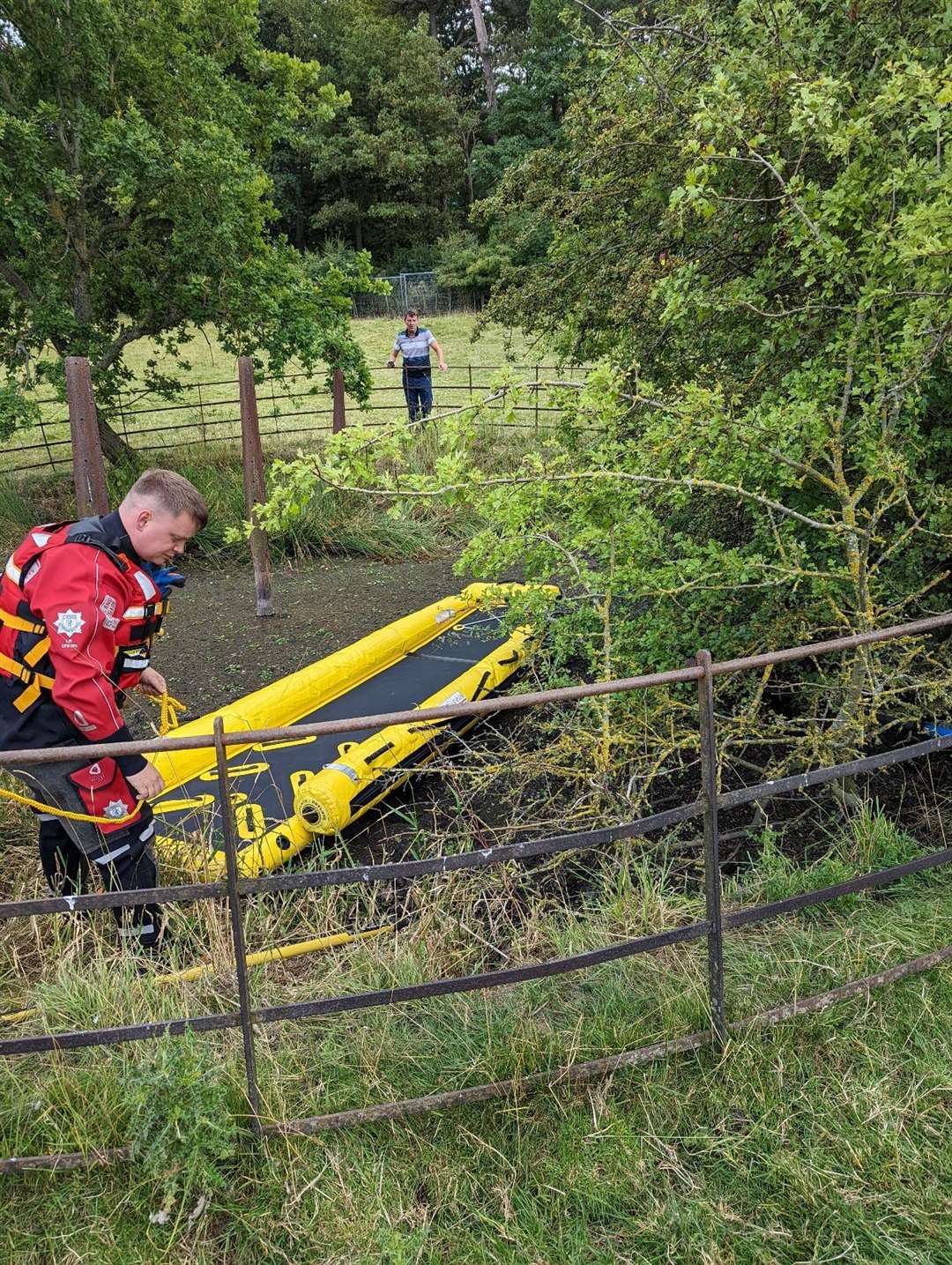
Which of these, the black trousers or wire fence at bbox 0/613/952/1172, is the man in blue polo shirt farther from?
wire fence at bbox 0/613/952/1172

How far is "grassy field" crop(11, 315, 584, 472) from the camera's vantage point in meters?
11.8

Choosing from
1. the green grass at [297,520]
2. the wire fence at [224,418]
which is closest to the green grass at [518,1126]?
the wire fence at [224,418]

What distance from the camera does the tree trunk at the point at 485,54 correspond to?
111 ft

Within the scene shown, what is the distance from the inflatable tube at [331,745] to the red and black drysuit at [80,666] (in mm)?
353

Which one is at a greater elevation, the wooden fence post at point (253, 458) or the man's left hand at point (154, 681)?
the wooden fence post at point (253, 458)

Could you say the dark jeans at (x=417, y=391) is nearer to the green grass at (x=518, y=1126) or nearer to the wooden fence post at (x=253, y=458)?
the wooden fence post at (x=253, y=458)

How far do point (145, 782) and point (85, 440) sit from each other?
4.00 m

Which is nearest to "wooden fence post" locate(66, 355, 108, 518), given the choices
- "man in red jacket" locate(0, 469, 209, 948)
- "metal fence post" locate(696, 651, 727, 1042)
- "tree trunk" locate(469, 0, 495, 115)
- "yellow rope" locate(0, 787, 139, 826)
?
"man in red jacket" locate(0, 469, 209, 948)

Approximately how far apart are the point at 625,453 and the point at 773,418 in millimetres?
642

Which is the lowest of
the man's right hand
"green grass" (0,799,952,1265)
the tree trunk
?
"green grass" (0,799,952,1265)

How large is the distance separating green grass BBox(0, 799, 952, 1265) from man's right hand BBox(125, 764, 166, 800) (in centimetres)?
54

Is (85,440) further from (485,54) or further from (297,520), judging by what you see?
(485,54)

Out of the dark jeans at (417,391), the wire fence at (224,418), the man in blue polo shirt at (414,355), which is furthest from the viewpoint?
the dark jeans at (417,391)

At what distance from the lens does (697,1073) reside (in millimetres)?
2590
